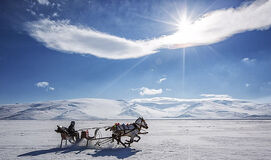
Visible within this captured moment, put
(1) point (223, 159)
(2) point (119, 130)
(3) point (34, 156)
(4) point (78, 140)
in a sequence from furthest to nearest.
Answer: (4) point (78, 140), (2) point (119, 130), (3) point (34, 156), (1) point (223, 159)

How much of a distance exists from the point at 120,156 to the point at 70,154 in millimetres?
2613

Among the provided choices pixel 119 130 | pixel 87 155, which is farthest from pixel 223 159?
pixel 87 155

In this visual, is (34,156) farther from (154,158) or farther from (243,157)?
(243,157)

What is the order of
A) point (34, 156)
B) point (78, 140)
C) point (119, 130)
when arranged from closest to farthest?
point (34, 156)
point (119, 130)
point (78, 140)

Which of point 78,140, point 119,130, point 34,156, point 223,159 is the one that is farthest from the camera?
point 78,140

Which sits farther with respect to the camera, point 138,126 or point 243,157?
point 138,126

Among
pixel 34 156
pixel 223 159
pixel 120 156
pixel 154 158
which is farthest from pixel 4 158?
pixel 223 159

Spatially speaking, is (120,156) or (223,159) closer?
(223,159)

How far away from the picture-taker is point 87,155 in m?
10.0

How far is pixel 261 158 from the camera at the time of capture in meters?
9.07

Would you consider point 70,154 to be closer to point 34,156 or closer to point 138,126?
point 34,156

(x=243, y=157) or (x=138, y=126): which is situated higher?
(x=138, y=126)

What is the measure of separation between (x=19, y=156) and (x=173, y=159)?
748cm

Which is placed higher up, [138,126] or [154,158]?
[138,126]
